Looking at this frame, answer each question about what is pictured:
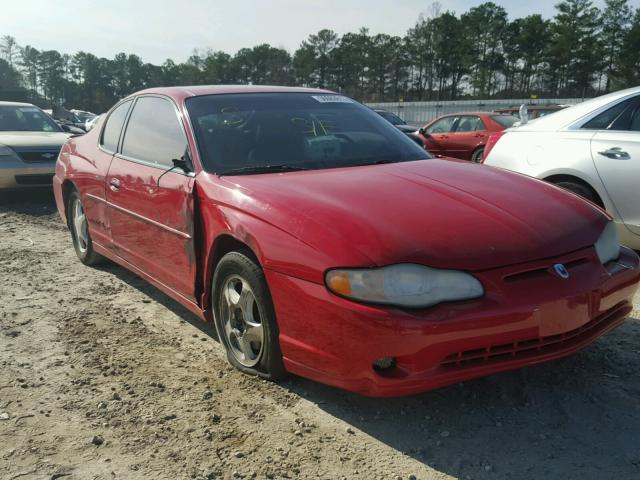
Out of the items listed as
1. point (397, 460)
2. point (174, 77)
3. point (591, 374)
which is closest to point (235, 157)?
point (397, 460)

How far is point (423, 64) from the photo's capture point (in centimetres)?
7706

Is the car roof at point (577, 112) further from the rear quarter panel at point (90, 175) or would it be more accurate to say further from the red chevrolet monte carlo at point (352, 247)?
the rear quarter panel at point (90, 175)

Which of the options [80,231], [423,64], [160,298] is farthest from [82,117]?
[423,64]

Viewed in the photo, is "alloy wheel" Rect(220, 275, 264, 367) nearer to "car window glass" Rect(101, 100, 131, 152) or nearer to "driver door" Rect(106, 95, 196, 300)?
"driver door" Rect(106, 95, 196, 300)

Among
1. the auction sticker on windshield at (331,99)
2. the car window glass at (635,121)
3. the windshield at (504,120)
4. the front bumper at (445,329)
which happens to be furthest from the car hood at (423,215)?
the windshield at (504,120)

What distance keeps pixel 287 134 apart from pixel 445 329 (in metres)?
1.76

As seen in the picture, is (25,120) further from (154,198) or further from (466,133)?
(466,133)

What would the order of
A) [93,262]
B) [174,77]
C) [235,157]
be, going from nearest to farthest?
1. [235,157]
2. [93,262]
3. [174,77]

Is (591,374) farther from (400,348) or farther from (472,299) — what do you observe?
(400,348)

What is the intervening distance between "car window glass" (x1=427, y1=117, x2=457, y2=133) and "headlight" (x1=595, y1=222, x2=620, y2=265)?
10.7m

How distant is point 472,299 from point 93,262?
384cm

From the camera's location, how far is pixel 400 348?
7.32 ft

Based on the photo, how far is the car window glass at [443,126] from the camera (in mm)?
13259

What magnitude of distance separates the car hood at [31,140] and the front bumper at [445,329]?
6971 mm
